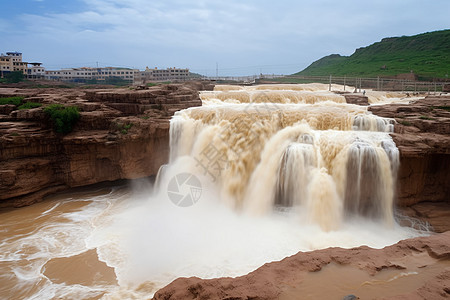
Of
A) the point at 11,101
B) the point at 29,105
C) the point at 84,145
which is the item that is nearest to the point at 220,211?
the point at 84,145

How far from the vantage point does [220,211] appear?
12.0m

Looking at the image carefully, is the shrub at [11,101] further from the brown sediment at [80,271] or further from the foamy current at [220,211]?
the brown sediment at [80,271]

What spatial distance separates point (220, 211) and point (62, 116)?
8.19 m

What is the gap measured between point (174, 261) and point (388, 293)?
575 cm

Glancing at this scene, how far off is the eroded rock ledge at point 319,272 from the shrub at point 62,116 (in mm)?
10884

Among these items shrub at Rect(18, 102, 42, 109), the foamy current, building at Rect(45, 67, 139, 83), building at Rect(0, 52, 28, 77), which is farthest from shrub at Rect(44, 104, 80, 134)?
building at Rect(45, 67, 139, 83)

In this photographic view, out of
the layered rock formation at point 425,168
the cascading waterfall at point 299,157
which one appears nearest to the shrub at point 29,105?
the cascading waterfall at point 299,157

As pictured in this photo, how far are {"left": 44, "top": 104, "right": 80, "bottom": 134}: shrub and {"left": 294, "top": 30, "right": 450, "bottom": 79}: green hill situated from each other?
3962 centimetres

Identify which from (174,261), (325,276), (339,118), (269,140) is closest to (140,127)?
(269,140)

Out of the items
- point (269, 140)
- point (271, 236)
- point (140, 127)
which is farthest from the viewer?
point (140, 127)

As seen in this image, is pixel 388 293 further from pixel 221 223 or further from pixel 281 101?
pixel 281 101

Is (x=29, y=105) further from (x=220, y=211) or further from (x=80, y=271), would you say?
(x=220, y=211)

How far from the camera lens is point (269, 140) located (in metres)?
12.5

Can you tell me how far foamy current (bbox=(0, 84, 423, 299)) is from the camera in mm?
8312
